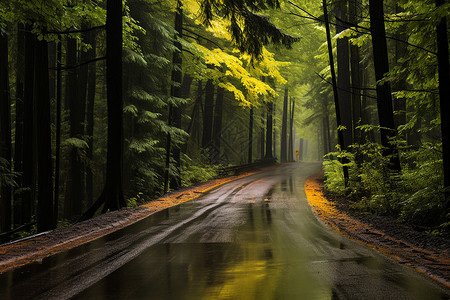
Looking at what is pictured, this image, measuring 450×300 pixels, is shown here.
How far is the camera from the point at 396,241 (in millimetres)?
6430

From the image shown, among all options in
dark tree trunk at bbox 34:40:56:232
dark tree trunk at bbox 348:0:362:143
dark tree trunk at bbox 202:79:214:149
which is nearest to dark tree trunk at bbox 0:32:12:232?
dark tree trunk at bbox 34:40:56:232

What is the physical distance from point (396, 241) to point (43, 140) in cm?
990

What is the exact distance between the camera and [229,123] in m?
35.9

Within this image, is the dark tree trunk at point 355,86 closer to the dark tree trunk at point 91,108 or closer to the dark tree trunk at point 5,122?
the dark tree trunk at point 91,108

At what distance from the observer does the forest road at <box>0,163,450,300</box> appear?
399 cm

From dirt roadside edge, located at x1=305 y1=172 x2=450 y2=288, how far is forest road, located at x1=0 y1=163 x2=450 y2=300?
0.88 feet

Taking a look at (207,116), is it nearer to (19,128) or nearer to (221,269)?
(19,128)

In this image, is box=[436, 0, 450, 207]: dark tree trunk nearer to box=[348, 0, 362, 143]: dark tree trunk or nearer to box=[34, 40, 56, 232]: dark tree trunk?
box=[348, 0, 362, 143]: dark tree trunk

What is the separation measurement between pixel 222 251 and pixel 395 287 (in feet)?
9.59

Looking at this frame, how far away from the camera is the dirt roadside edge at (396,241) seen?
16.0ft

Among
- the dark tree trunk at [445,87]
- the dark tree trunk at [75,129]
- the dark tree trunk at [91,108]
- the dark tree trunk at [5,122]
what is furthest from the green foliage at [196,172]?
the dark tree trunk at [445,87]

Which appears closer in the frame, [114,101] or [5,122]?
[114,101]

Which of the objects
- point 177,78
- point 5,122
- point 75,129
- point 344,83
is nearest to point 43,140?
point 5,122

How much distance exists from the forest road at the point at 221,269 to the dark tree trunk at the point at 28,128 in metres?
5.88
